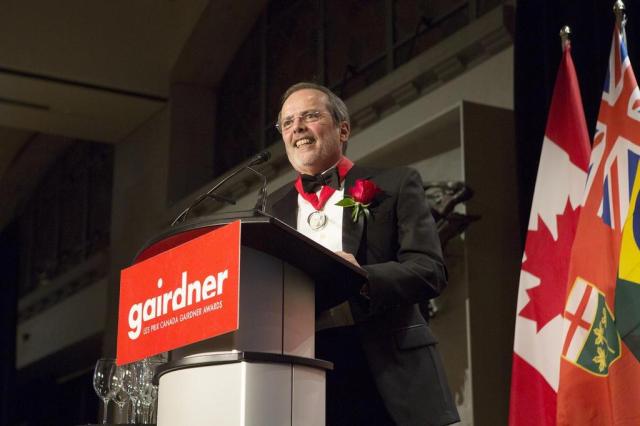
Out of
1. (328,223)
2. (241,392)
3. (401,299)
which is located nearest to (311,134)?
(328,223)

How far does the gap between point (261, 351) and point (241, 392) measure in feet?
0.32

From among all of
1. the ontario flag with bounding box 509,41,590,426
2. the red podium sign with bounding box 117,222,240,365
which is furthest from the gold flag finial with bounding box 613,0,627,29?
the red podium sign with bounding box 117,222,240,365

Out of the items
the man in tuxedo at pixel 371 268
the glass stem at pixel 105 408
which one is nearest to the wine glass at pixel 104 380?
the glass stem at pixel 105 408

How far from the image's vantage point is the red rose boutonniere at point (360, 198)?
2.59 m

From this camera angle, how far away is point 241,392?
2.04 metres

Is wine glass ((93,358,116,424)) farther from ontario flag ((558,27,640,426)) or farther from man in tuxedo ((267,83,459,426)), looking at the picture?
ontario flag ((558,27,640,426))

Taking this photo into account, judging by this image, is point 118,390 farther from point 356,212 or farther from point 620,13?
point 620,13

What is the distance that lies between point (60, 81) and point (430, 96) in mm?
3926

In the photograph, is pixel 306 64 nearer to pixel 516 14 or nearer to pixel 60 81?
pixel 60 81

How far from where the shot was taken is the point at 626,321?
3.39m

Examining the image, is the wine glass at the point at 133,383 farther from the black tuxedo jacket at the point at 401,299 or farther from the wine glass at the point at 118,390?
the black tuxedo jacket at the point at 401,299

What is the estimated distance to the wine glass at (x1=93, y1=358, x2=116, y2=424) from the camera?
3422 millimetres

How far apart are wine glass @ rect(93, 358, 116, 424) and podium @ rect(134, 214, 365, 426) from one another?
1226 millimetres

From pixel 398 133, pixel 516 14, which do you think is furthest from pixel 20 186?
pixel 516 14
